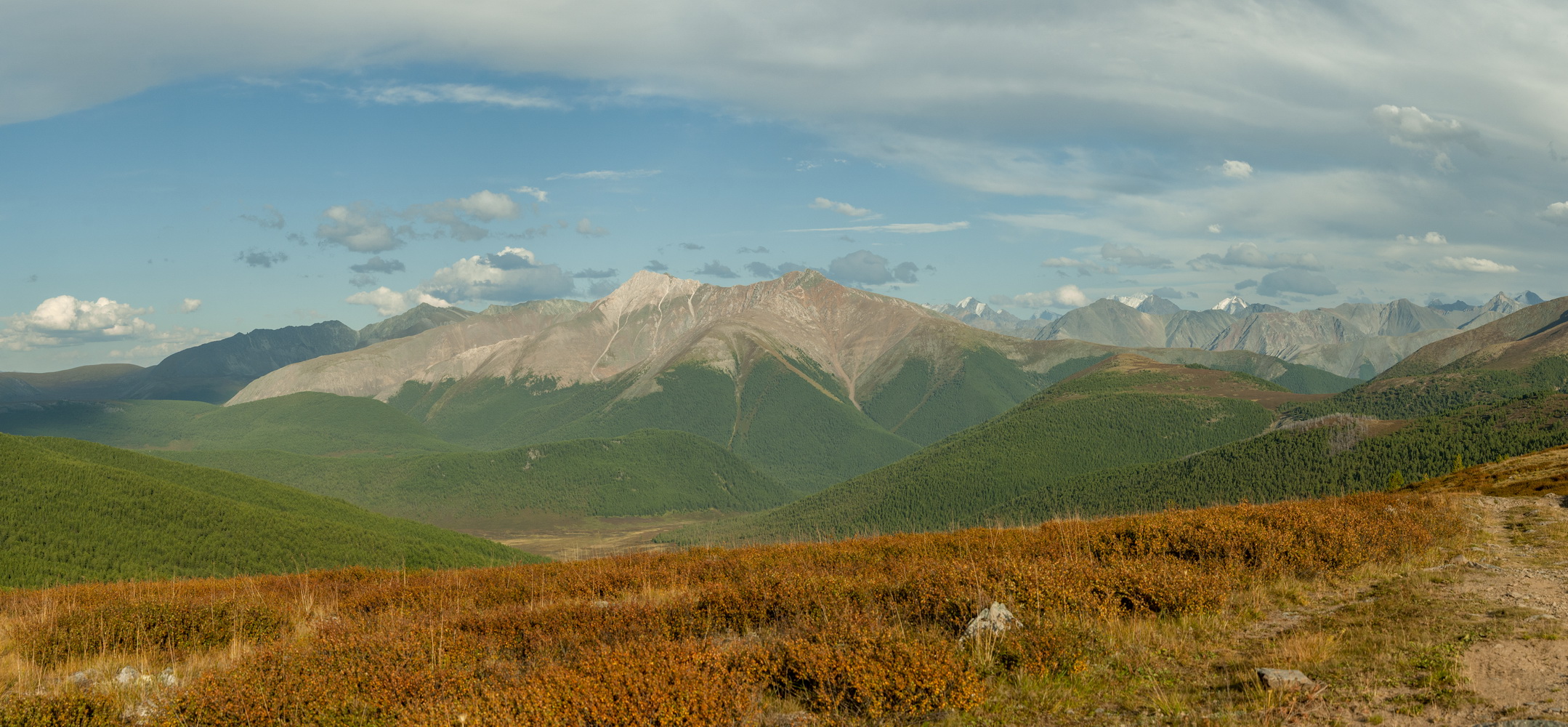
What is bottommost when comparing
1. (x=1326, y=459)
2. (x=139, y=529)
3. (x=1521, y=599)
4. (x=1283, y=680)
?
(x=1326, y=459)

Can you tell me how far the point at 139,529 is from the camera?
69062mm

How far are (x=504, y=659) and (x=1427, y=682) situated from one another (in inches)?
512

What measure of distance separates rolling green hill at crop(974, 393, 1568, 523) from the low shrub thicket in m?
103

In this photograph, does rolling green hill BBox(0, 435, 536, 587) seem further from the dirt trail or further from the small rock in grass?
the dirt trail

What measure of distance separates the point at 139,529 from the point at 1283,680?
87224mm

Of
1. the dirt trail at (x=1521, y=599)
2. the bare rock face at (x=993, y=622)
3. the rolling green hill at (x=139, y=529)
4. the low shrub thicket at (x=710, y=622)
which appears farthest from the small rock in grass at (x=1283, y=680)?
the rolling green hill at (x=139, y=529)

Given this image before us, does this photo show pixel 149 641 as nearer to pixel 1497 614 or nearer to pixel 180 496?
pixel 1497 614

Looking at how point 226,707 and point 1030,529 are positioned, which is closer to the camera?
point 226,707

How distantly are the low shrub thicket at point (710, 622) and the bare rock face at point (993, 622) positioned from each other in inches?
10.9

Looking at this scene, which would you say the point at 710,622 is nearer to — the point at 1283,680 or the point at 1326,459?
the point at 1283,680

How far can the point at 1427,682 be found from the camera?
380 inches

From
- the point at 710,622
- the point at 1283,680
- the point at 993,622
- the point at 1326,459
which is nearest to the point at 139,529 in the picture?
the point at 710,622

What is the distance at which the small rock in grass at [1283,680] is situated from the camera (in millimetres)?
9414

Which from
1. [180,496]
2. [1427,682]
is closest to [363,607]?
[1427,682]
